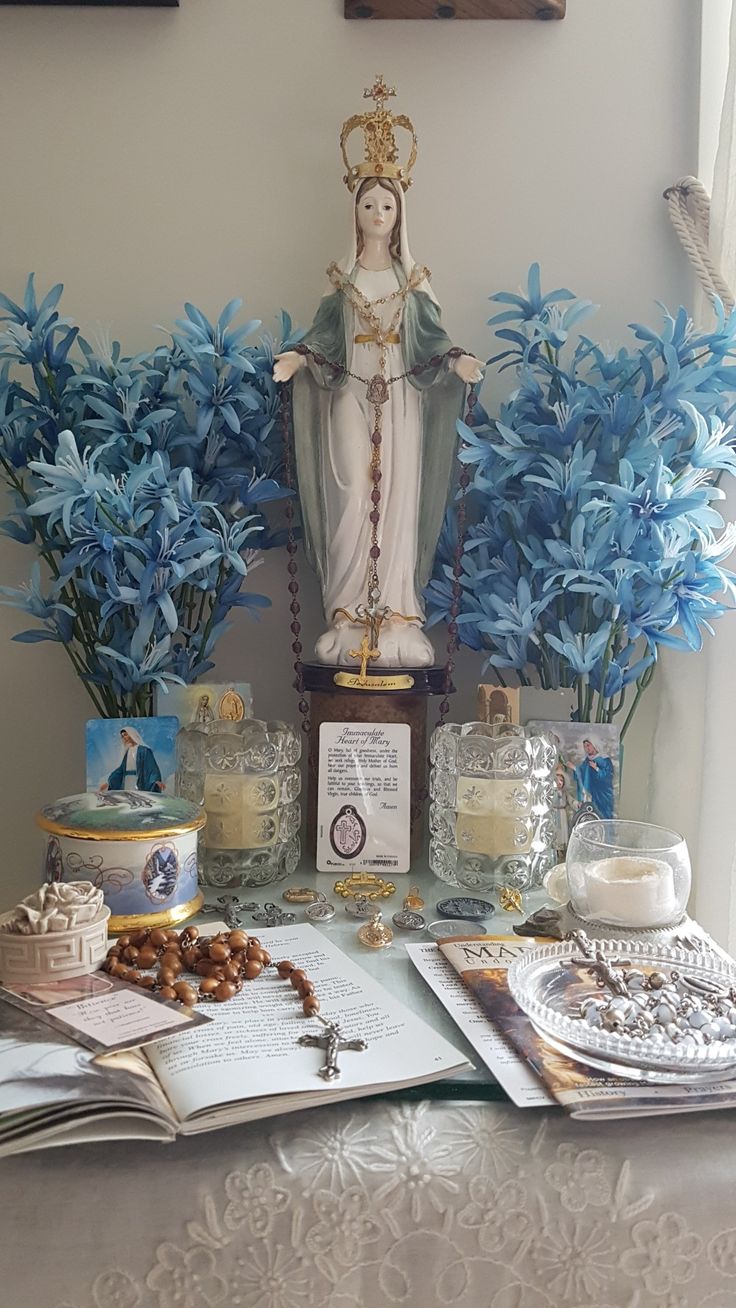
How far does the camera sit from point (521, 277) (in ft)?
4.41

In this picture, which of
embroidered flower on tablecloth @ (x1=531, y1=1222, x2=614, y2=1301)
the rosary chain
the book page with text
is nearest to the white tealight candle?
the book page with text

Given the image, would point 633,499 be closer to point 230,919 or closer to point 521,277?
point 521,277

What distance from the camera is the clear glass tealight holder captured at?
3.52 ft

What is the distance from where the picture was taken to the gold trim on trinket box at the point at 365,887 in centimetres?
107

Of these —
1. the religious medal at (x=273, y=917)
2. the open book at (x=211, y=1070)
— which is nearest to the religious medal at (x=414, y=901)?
the religious medal at (x=273, y=917)

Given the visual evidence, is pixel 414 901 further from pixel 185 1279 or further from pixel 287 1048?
pixel 185 1279

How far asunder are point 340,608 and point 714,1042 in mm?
678

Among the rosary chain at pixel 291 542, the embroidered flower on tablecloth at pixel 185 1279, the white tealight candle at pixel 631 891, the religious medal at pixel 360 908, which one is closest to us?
the embroidered flower on tablecloth at pixel 185 1279

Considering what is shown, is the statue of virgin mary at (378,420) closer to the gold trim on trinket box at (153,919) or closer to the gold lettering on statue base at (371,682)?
the gold lettering on statue base at (371,682)

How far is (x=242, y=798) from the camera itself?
3.51 feet

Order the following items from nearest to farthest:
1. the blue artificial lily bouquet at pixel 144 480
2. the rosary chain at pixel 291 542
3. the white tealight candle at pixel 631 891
A: the white tealight candle at pixel 631 891 → the blue artificial lily bouquet at pixel 144 480 → the rosary chain at pixel 291 542

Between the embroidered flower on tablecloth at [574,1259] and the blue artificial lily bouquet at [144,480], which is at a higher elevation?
the blue artificial lily bouquet at [144,480]

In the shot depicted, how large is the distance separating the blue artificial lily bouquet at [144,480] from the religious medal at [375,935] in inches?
15.3

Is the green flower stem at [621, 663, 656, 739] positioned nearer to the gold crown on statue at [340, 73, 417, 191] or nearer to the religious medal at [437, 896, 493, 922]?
the religious medal at [437, 896, 493, 922]
